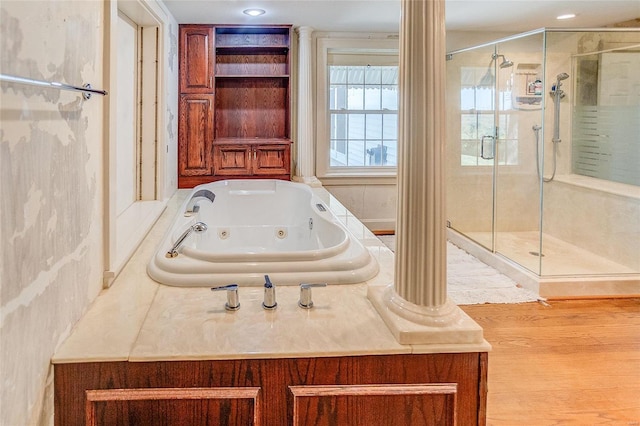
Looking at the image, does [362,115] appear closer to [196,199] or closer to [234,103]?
[234,103]

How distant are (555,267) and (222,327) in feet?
9.65

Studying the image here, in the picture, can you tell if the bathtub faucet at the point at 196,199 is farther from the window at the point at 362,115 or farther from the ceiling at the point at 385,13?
the window at the point at 362,115

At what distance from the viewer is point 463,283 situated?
3.56m

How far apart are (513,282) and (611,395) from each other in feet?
4.98

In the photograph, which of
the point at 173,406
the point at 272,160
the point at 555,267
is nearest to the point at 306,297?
the point at 173,406

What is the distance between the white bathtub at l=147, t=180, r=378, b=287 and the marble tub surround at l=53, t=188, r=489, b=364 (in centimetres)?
7

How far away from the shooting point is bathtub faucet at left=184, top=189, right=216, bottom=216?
3.09 m

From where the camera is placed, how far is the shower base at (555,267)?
3332 millimetres

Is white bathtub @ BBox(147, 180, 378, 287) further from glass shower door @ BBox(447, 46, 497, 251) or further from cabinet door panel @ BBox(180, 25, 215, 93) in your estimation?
glass shower door @ BBox(447, 46, 497, 251)

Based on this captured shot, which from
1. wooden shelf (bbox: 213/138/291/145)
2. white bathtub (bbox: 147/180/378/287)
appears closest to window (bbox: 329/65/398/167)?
wooden shelf (bbox: 213/138/291/145)

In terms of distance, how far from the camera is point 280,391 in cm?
131

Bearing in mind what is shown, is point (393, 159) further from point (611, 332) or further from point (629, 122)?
point (611, 332)

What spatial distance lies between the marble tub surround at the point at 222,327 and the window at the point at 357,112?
3364 mm

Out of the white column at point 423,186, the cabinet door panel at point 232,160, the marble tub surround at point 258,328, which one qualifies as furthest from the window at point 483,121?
the white column at point 423,186
